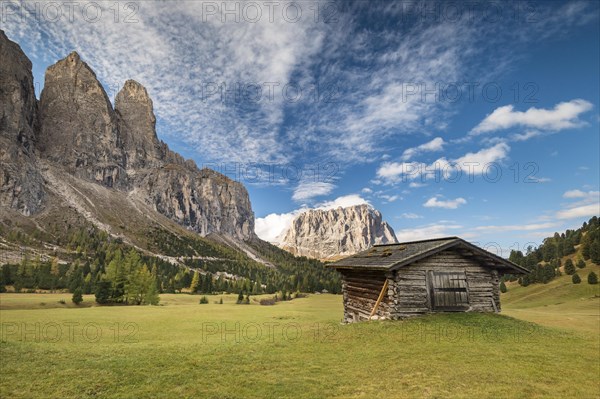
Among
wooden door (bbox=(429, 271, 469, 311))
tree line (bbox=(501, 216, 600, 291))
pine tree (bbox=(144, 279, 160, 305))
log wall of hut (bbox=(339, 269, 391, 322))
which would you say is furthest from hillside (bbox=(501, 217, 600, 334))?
pine tree (bbox=(144, 279, 160, 305))

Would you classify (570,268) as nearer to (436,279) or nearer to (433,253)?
(436,279)

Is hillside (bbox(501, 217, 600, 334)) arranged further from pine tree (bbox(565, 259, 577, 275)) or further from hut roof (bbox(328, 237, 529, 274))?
hut roof (bbox(328, 237, 529, 274))

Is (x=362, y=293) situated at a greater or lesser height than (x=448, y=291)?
lesser

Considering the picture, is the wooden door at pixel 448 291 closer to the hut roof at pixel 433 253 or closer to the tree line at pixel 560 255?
the hut roof at pixel 433 253

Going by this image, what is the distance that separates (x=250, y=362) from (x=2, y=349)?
11204 mm

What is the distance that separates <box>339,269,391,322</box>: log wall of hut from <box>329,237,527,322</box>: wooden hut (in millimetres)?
60

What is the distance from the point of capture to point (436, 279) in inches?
770

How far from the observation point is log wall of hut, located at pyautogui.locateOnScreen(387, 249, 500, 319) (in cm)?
1877

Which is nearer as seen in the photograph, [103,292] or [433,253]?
[433,253]

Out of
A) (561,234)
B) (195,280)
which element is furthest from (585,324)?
(195,280)

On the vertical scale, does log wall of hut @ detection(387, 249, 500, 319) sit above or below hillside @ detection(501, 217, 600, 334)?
above

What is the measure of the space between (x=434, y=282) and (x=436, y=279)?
0.24m

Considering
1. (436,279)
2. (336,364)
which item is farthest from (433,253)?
(336,364)

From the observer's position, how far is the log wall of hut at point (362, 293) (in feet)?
65.5
